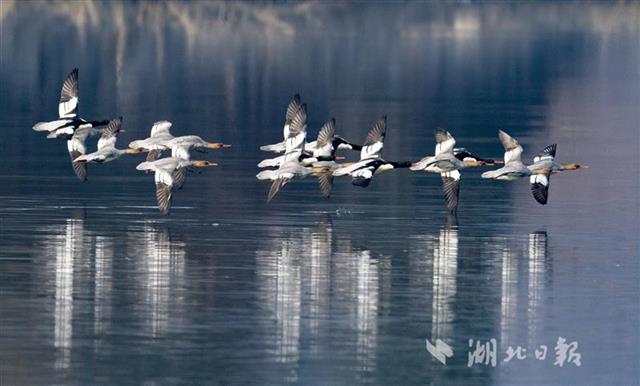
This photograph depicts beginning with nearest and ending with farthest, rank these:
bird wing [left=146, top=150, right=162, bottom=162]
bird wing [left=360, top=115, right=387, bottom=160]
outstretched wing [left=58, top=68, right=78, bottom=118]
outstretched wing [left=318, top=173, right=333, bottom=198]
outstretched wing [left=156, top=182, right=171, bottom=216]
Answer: outstretched wing [left=156, top=182, right=171, bottom=216] < outstretched wing [left=318, top=173, right=333, bottom=198] < bird wing [left=360, top=115, right=387, bottom=160] < bird wing [left=146, top=150, right=162, bottom=162] < outstretched wing [left=58, top=68, right=78, bottom=118]

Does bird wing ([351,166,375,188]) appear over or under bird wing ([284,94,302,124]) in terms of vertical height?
under

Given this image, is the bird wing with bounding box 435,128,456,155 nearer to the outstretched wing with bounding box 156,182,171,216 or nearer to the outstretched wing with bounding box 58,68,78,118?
the outstretched wing with bounding box 156,182,171,216

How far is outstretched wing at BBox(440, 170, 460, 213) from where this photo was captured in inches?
1367

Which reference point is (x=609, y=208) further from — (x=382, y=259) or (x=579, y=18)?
(x=579, y=18)

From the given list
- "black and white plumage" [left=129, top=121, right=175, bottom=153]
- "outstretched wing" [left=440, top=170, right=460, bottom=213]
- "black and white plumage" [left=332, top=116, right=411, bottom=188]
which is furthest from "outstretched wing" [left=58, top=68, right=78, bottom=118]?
"outstretched wing" [left=440, top=170, right=460, bottom=213]

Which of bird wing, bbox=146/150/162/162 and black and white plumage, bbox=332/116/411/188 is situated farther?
bird wing, bbox=146/150/162/162

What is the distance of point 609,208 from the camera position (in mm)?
35719

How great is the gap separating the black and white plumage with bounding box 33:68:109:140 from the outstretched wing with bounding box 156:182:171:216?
16.1 feet

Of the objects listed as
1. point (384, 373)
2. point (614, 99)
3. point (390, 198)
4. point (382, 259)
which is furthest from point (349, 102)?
point (384, 373)

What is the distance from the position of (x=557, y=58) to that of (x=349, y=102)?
32271 millimetres

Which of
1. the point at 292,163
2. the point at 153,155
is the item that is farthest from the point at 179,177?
the point at 153,155

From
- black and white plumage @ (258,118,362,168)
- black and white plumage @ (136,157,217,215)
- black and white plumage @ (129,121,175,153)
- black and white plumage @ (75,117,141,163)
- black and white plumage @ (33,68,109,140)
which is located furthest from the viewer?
black and white plumage @ (33,68,109,140)

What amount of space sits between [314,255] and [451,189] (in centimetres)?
600

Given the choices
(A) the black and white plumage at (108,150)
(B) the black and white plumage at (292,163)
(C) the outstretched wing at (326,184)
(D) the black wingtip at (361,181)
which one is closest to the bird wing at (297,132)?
(B) the black and white plumage at (292,163)
